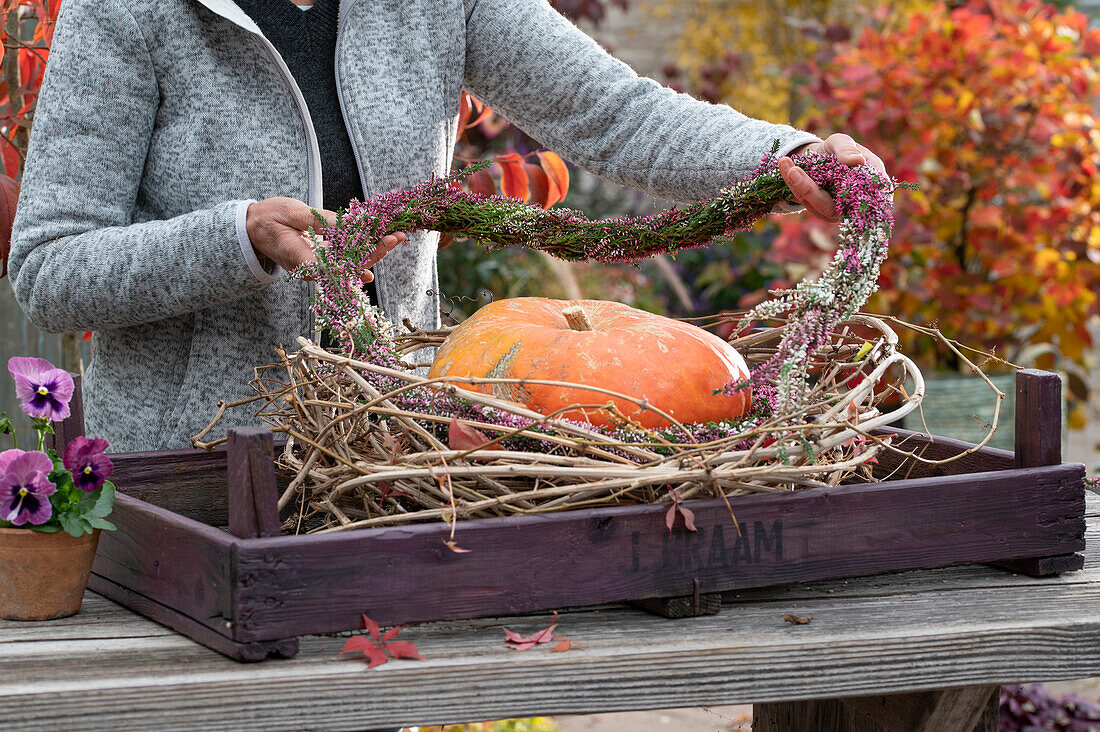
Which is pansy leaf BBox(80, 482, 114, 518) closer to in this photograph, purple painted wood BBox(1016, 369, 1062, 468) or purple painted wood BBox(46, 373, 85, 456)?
purple painted wood BBox(46, 373, 85, 456)

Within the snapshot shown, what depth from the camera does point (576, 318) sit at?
1256 millimetres

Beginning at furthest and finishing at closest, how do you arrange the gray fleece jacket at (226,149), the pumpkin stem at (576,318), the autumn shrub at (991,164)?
the autumn shrub at (991,164) < the gray fleece jacket at (226,149) < the pumpkin stem at (576,318)

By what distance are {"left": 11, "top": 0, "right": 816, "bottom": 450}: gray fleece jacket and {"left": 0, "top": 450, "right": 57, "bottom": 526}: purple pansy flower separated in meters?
0.41

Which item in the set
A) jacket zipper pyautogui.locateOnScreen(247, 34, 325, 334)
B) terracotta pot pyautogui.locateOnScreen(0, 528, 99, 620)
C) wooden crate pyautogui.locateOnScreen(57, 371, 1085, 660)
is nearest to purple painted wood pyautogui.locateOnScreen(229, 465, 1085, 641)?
wooden crate pyautogui.locateOnScreen(57, 371, 1085, 660)

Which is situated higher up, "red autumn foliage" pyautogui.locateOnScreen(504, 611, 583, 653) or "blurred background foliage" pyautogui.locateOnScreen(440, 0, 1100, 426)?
"blurred background foliage" pyautogui.locateOnScreen(440, 0, 1100, 426)

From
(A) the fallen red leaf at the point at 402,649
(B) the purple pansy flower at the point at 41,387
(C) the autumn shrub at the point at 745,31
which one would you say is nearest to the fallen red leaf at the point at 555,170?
(B) the purple pansy flower at the point at 41,387

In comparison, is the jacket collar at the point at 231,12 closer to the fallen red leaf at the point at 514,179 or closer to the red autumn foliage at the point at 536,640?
the fallen red leaf at the point at 514,179

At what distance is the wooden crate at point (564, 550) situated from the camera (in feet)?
2.97

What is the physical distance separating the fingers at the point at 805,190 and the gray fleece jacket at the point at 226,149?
0.15 metres

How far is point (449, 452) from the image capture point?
0.96 m

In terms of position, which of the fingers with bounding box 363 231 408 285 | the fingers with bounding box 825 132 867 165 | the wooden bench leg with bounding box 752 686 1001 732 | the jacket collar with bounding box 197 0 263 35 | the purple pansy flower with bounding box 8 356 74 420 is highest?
the jacket collar with bounding box 197 0 263 35

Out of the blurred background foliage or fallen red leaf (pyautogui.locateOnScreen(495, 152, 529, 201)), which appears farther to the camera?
the blurred background foliage

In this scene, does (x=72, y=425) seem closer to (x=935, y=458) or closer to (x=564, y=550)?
(x=564, y=550)

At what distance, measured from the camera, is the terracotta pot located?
100 centimetres
